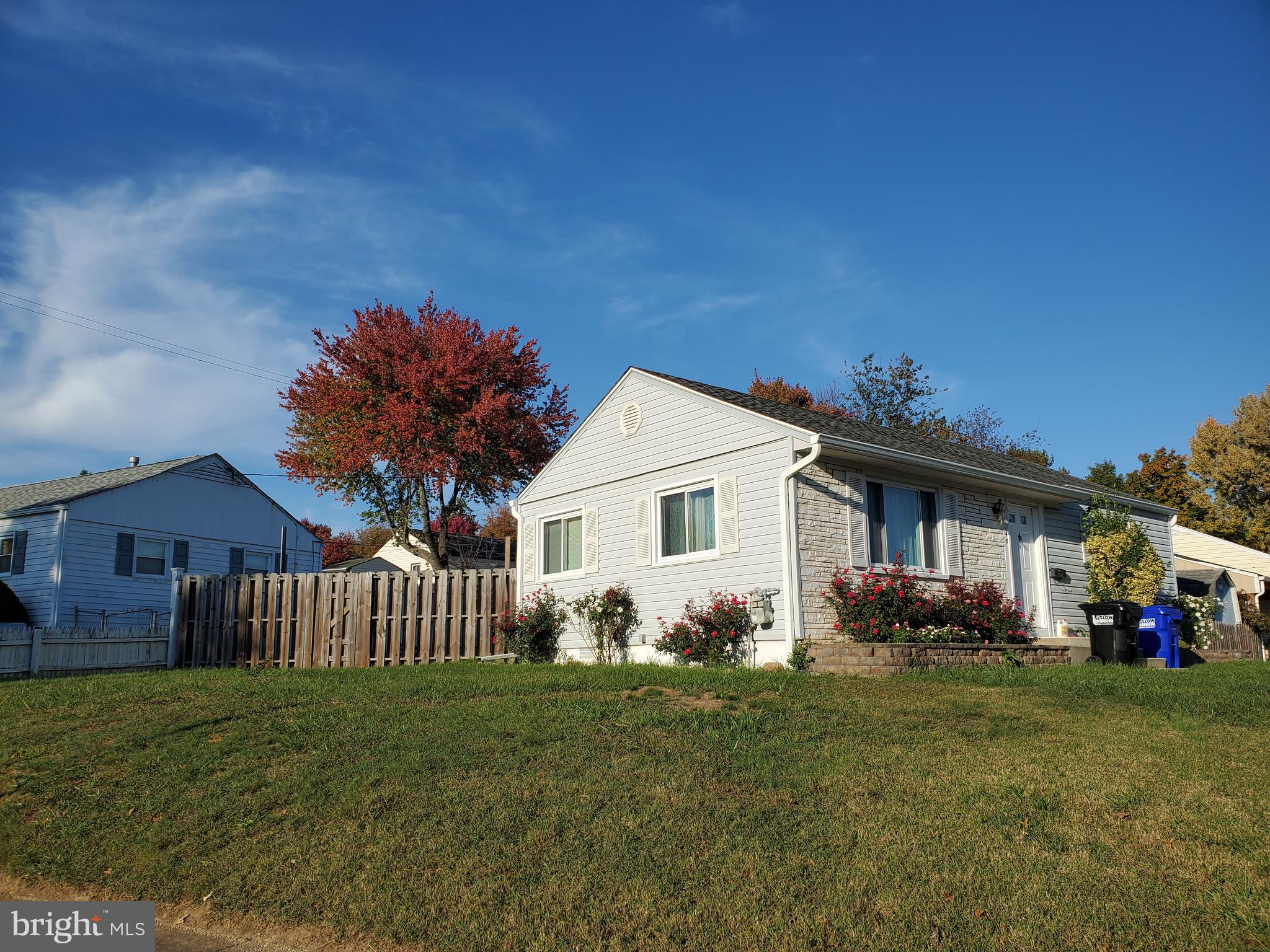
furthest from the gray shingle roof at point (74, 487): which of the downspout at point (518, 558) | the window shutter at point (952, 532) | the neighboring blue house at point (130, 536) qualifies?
the window shutter at point (952, 532)

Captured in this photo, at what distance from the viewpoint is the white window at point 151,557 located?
2448cm

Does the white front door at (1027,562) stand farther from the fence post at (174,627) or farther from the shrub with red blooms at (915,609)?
the fence post at (174,627)

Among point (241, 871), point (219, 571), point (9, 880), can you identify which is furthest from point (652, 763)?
point (219, 571)

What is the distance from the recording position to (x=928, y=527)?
47.0 ft

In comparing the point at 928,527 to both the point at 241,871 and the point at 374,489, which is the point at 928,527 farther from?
the point at 374,489

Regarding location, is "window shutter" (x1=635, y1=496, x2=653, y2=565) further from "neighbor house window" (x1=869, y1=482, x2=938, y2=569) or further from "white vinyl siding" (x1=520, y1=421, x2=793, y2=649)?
"neighbor house window" (x1=869, y1=482, x2=938, y2=569)

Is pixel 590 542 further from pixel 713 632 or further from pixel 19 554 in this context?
pixel 19 554

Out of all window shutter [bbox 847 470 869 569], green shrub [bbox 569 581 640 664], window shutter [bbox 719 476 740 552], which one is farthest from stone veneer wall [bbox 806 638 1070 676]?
green shrub [bbox 569 581 640 664]

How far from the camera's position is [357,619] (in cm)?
1555

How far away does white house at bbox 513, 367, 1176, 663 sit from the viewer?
41.4ft

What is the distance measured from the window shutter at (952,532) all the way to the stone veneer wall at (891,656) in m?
1.76

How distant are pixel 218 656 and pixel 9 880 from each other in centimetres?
1200

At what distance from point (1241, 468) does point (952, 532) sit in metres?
28.4

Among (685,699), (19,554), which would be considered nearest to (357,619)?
(685,699)
